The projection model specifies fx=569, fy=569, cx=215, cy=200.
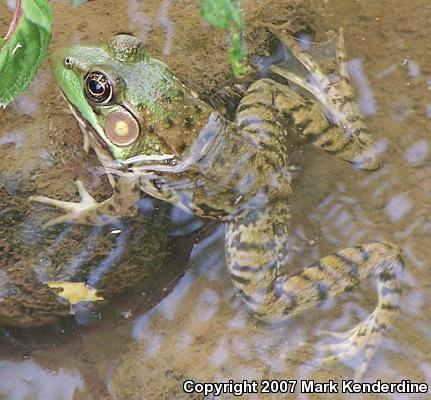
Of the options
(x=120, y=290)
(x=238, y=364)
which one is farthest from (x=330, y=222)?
(x=120, y=290)

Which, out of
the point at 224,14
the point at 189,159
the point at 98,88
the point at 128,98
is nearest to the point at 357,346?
the point at 189,159

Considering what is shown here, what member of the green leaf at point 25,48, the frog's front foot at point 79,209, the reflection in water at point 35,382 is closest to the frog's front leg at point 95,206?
the frog's front foot at point 79,209

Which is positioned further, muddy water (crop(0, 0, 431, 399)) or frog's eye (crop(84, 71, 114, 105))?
muddy water (crop(0, 0, 431, 399))

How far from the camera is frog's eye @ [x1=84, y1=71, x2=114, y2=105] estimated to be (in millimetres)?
2707

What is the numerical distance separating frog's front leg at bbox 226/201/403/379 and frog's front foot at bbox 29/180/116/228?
729 mm

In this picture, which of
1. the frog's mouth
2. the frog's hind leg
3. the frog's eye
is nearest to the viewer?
the frog's eye

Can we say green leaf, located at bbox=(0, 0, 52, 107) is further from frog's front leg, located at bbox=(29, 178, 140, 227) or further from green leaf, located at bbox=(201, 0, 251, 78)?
frog's front leg, located at bbox=(29, 178, 140, 227)

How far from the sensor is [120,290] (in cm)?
307

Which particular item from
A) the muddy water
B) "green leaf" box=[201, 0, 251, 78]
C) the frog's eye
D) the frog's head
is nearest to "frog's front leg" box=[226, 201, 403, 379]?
the muddy water

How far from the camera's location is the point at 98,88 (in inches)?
108

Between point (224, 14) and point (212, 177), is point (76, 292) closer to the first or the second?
point (212, 177)

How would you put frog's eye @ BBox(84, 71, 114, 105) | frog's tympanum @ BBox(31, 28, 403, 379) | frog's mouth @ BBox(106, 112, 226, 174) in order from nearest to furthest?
frog's eye @ BBox(84, 71, 114, 105), frog's tympanum @ BBox(31, 28, 403, 379), frog's mouth @ BBox(106, 112, 226, 174)

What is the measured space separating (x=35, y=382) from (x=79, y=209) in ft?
3.10

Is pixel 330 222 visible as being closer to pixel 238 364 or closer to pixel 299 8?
pixel 238 364
